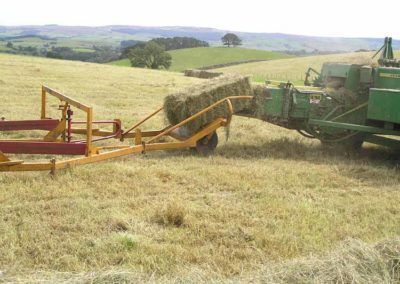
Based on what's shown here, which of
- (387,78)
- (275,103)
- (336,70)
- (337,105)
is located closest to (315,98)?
(337,105)

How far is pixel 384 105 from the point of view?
8.55 m

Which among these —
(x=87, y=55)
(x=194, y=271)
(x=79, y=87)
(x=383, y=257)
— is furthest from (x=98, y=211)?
(x=87, y=55)

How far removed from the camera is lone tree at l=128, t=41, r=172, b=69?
61.8 meters

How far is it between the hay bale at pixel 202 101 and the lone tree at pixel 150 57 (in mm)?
53031

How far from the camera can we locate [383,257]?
399 cm

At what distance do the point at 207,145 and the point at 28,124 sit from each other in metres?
2.86

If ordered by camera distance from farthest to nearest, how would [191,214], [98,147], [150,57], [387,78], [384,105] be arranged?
[150,57] → [387,78] → [384,105] → [98,147] → [191,214]

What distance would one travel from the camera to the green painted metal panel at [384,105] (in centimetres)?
842

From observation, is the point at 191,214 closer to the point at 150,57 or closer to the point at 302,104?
the point at 302,104

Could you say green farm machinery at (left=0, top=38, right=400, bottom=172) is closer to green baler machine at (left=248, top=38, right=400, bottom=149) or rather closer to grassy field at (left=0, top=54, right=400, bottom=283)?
green baler machine at (left=248, top=38, right=400, bottom=149)

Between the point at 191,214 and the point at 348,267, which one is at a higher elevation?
the point at 348,267

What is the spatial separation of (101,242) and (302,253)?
173 centimetres

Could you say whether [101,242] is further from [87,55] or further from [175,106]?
[87,55]

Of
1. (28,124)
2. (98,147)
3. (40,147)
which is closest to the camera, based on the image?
(40,147)
